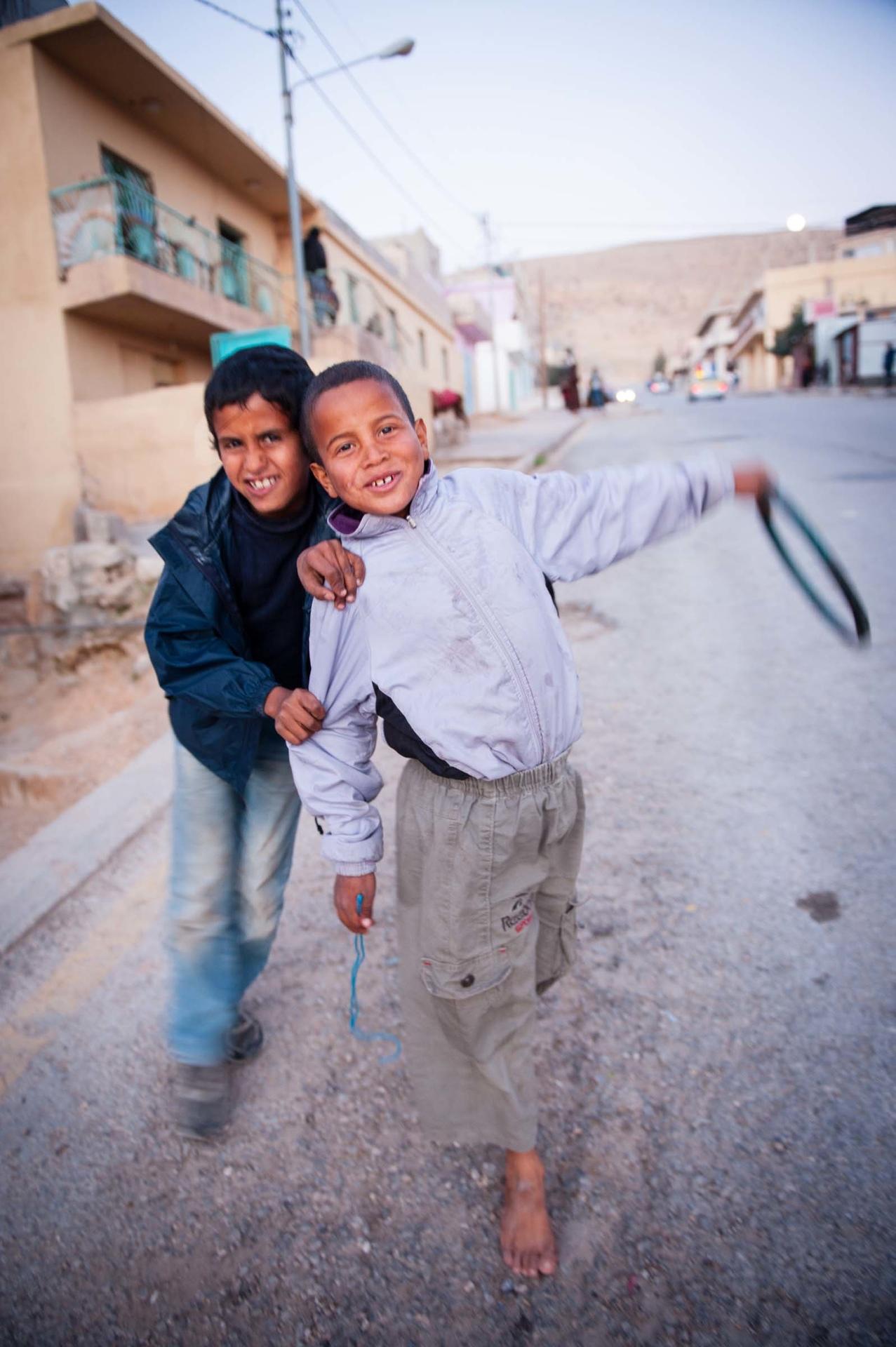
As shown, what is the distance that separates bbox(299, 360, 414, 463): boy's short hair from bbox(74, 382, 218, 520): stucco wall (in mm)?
8242

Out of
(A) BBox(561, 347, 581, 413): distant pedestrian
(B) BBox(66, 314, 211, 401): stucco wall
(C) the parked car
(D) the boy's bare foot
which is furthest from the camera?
(C) the parked car

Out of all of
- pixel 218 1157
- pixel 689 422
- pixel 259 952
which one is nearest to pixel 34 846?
pixel 259 952

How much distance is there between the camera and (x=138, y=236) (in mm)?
9930

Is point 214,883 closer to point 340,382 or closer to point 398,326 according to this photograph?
point 340,382

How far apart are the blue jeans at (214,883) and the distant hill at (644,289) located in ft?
230

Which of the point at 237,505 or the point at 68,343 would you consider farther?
the point at 68,343

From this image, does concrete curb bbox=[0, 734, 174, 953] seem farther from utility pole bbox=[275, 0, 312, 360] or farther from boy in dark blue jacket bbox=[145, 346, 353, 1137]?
utility pole bbox=[275, 0, 312, 360]

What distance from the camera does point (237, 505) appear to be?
1677mm

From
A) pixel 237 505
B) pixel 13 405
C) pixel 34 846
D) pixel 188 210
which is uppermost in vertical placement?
pixel 188 210

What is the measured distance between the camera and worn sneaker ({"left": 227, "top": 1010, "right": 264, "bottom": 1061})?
1916 mm

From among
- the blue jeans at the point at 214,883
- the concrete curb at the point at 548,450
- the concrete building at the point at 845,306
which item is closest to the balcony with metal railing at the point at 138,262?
the concrete curb at the point at 548,450

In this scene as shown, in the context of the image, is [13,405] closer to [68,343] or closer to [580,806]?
[68,343]

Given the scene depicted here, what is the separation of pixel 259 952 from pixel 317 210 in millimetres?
17284

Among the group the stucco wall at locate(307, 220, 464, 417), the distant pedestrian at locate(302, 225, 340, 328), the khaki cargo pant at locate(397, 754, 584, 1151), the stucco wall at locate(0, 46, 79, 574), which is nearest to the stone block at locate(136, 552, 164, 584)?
the stucco wall at locate(0, 46, 79, 574)
